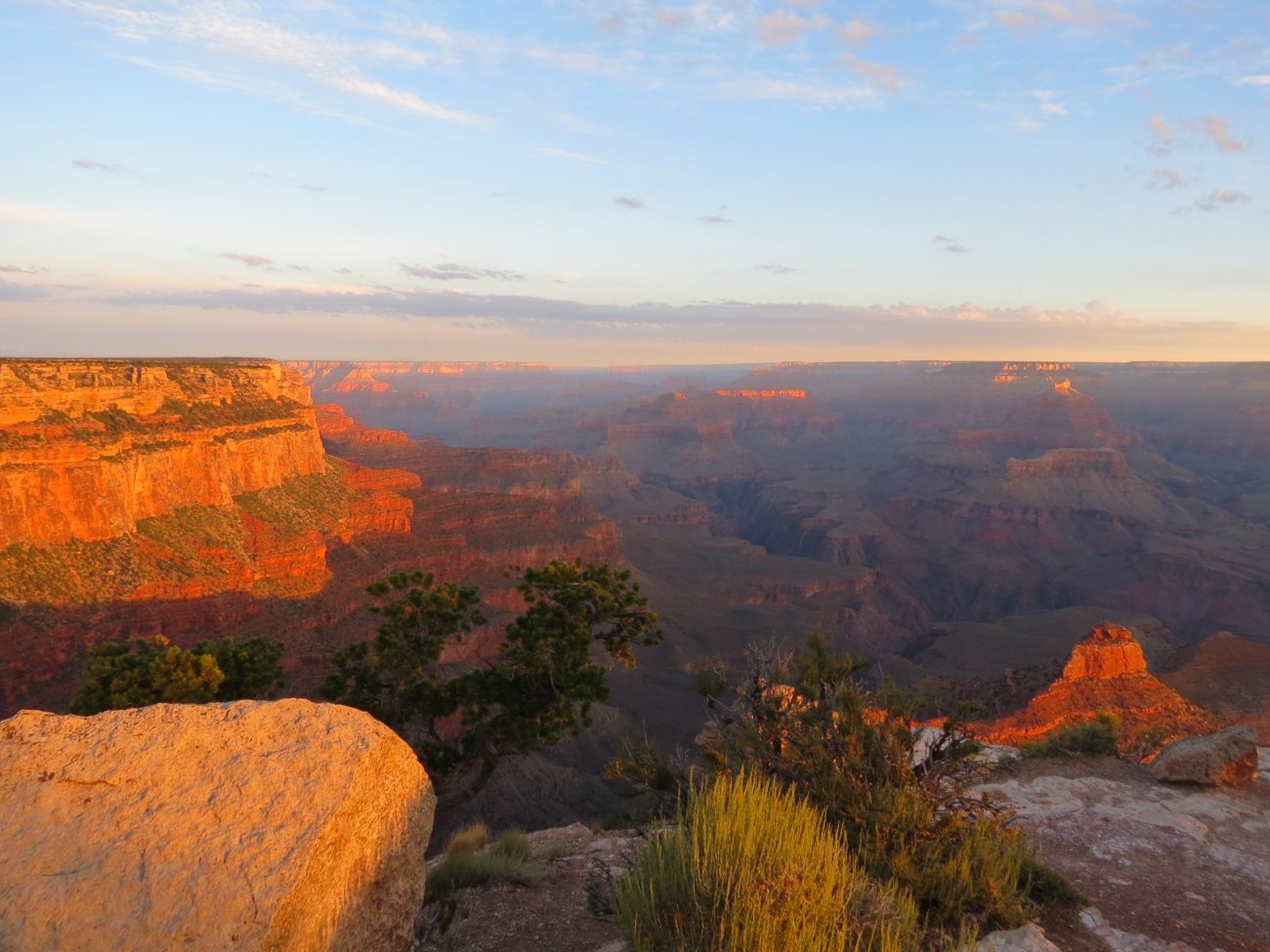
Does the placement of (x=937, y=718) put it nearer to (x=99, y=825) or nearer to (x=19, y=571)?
(x=99, y=825)

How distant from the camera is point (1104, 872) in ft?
31.9

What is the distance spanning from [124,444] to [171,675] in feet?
122

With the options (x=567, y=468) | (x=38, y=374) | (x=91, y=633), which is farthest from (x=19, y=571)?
(x=567, y=468)

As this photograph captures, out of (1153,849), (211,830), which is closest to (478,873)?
(211,830)

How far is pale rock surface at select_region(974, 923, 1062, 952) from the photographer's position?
Result: 6219 millimetres

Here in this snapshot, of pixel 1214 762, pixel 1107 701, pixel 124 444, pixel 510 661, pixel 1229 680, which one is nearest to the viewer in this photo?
pixel 510 661

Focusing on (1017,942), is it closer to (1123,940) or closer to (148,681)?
(1123,940)

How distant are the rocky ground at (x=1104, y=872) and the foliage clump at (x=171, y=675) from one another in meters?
5.90

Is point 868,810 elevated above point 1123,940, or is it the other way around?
point 868,810

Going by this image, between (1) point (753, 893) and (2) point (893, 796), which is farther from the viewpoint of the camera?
(2) point (893, 796)

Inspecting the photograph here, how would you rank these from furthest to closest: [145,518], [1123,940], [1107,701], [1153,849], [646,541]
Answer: [646,541]
[145,518]
[1107,701]
[1153,849]
[1123,940]

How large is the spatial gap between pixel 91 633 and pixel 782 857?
33.8 m

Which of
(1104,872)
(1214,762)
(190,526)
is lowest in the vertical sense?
(190,526)

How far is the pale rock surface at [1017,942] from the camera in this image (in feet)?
20.4
